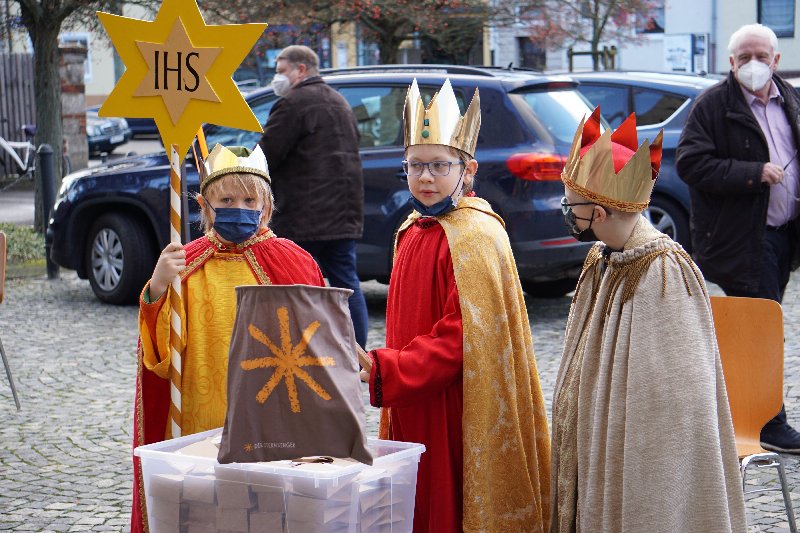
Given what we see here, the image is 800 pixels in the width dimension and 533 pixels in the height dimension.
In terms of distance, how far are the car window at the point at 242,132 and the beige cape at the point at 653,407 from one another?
21.2 ft

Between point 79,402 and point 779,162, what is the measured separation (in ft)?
13.4

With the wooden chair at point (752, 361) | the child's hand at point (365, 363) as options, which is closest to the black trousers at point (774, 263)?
the wooden chair at point (752, 361)

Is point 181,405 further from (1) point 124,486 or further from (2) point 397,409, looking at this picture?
(1) point 124,486

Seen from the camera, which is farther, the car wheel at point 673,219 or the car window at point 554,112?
the car wheel at point 673,219

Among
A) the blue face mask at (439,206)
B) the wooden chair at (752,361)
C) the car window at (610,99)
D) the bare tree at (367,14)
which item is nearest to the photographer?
the blue face mask at (439,206)

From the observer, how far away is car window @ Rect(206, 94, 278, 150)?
31.9 feet

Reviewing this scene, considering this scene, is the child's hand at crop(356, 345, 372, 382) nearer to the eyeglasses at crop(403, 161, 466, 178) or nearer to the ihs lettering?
the eyeglasses at crop(403, 161, 466, 178)

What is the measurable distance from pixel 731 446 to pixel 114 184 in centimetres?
774

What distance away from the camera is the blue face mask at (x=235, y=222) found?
157 inches

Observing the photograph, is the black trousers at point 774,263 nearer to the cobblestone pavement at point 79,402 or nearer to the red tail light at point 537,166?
the cobblestone pavement at point 79,402

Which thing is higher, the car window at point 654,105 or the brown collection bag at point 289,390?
the car window at point 654,105

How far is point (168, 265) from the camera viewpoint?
3.73 m

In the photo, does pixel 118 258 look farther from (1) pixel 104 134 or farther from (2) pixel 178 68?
(1) pixel 104 134

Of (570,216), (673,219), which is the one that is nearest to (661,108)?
(673,219)
